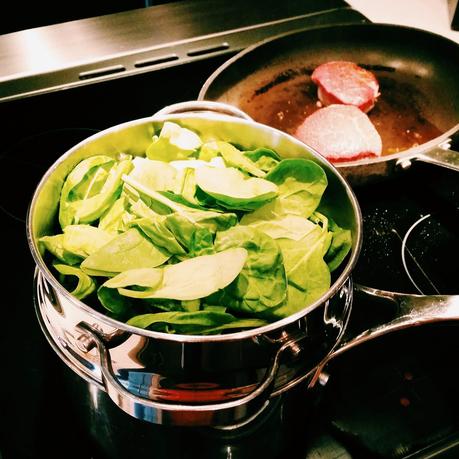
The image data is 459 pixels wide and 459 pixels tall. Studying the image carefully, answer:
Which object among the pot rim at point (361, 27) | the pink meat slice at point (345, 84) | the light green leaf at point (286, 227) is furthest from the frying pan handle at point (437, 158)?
the light green leaf at point (286, 227)

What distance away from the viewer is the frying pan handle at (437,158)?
1.09m

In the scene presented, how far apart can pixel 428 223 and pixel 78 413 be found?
894 mm

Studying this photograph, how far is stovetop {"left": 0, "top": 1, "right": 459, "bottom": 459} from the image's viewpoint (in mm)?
848

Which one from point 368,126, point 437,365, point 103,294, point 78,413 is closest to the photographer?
point 103,294

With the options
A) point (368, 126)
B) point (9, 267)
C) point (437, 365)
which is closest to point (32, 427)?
point (9, 267)

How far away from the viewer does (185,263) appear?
636mm

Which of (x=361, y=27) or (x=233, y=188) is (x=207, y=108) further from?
(x=361, y=27)

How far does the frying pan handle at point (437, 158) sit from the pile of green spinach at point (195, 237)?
0.42 metres

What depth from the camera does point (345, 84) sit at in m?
1.43

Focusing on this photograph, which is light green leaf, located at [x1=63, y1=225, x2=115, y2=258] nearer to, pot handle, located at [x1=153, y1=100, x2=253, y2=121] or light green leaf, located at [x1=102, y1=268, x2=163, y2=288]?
light green leaf, located at [x1=102, y1=268, x2=163, y2=288]

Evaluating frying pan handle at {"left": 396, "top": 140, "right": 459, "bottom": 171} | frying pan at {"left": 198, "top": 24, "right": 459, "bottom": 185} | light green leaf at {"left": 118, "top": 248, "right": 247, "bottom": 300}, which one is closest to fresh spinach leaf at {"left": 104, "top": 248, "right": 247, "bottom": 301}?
light green leaf at {"left": 118, "top": 248, "right": 247, "bottom": 300}

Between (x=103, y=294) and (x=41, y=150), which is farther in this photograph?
(x=41, y=150)

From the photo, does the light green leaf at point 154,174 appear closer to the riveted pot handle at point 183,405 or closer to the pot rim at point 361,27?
the riveted pot handle at point 183,405

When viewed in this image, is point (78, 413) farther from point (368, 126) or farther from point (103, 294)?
point (368, 126)
